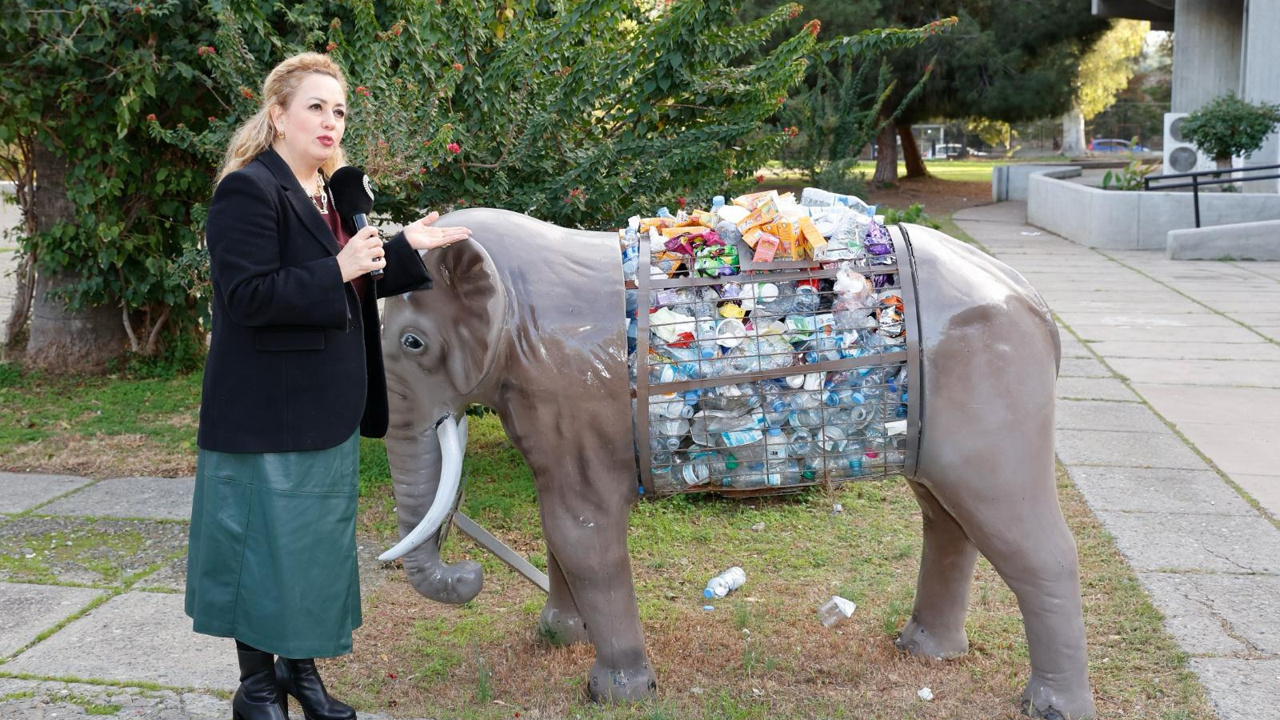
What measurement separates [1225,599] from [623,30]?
394cm

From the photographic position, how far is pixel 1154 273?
514 inches

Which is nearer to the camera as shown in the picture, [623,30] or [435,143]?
[435,143]

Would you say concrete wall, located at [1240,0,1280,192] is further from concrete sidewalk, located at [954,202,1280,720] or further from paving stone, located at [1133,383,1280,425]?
paving stone, located at [1133,383,1280,425]

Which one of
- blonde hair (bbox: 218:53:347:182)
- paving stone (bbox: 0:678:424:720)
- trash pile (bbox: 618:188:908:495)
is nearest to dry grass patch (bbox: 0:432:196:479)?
paving stone (bbox: 0:678:424:720)

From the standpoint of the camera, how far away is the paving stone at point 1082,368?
8148mm

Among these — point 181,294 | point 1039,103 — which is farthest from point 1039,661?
point 1039,103

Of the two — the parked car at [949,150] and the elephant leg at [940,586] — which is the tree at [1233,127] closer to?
the elephant leg at [940,586]

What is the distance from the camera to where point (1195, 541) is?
16.4 feet

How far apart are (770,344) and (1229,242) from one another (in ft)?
42.0

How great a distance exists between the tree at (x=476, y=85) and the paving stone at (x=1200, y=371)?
3.63 m

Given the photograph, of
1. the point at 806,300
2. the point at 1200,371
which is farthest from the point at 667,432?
the point at 1200,371

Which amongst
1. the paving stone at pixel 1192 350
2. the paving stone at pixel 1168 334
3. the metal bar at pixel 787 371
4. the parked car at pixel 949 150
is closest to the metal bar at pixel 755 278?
the metal bar at pixel 787 371

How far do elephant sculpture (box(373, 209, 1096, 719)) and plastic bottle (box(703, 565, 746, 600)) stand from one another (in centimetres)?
109

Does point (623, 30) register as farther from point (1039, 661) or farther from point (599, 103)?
point (1039, 661)
